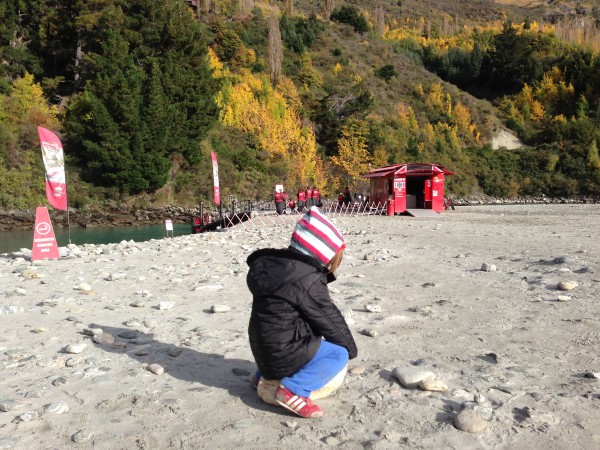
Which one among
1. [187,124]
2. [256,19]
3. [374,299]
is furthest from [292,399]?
[256,19]

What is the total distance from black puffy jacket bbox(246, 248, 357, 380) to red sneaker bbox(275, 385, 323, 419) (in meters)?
0.12

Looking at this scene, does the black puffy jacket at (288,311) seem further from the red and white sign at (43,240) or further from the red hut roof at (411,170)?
the red hut roof at (411,170)

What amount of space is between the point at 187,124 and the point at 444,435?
4155 cm

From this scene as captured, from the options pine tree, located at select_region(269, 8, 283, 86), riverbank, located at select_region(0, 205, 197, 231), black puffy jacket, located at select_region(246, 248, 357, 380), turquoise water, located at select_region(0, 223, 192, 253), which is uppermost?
pine tree, located at select_region(269, 8, 283, 86)

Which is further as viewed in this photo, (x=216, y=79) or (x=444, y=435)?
(x=216, y=79)

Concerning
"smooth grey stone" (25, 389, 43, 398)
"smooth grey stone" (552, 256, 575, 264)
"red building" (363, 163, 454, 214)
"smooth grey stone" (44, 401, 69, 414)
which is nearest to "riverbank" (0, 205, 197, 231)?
"red building" (363, 163, 454, 214)

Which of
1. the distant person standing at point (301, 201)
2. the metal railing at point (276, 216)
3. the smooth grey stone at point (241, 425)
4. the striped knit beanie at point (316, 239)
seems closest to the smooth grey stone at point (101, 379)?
the smooth grey stone at point (241, 425)

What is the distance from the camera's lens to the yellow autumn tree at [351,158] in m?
50.3

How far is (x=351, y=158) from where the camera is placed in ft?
166

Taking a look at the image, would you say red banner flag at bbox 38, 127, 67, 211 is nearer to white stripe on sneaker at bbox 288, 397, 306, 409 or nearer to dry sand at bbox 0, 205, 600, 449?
dry sand at bbox 0, 205, 600, 449

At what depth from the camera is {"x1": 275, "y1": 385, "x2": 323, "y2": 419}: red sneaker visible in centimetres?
287

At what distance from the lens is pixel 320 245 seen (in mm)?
2998

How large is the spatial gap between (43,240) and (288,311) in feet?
32.0

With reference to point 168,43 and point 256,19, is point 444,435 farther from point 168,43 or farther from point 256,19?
point 256,19
